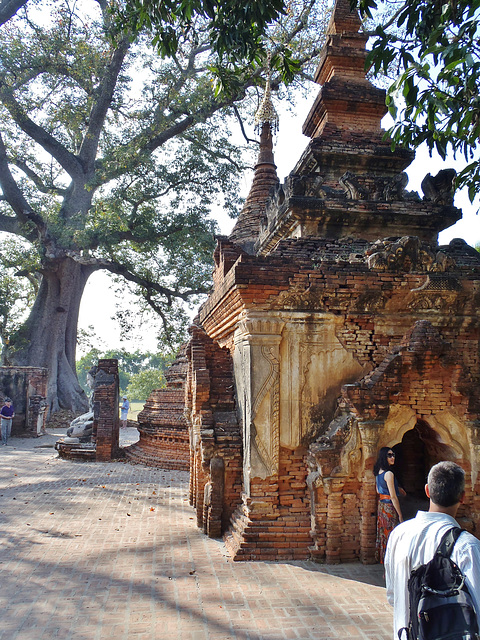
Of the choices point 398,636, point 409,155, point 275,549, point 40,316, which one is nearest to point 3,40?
point 40,316

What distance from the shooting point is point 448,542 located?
2.34 m

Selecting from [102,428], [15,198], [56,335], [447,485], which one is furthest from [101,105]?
Answer: [447,485]

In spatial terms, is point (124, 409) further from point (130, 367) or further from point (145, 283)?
point (130, 367)

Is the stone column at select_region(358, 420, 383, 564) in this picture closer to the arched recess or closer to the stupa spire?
the arched recess

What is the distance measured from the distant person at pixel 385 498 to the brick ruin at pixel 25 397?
1606cm

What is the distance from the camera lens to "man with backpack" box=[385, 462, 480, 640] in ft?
7.31

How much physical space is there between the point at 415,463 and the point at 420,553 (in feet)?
15.3

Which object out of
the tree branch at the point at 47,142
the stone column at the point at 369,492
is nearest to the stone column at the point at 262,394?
the stone column at the point at 369,492

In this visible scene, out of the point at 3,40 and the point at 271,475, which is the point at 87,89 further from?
the point at 271,475

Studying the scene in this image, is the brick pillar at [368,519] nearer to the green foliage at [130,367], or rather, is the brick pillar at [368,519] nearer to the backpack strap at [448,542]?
the backpack strap at [448,542]

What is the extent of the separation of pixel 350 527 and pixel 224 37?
234 inches

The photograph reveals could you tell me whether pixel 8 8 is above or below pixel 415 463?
above

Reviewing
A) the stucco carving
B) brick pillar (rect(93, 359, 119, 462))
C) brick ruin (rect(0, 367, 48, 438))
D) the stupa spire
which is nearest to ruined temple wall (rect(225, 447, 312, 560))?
the stucco carving

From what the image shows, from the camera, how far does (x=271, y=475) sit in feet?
18.8
